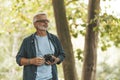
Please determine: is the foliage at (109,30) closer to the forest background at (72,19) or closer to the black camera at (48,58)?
the forest background at (72,19)

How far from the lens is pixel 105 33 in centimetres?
513

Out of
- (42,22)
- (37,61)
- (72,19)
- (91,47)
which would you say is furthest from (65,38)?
(37,61)

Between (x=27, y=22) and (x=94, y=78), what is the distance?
6.48ft

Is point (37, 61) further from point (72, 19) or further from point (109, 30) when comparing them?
point (72, 19)

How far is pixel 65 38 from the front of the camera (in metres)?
5.16

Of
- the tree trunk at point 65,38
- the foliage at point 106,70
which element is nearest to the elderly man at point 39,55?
the tree trunk at point 65,38

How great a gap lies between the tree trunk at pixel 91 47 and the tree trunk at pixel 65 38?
9.0 inches

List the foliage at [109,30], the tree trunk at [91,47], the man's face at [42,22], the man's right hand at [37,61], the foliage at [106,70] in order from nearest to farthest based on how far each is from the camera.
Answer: the man's right hand at [37,61] → the man's face at [42,22] → the foliage at [109,30] → the tree trunk at [91,47] → the foliage at [106,70]

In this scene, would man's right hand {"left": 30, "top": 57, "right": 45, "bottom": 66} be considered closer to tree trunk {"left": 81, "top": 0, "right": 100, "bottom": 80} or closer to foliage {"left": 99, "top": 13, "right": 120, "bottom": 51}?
foliage {"left": 99, "top": 13, "right": 120, "bottom": 51}

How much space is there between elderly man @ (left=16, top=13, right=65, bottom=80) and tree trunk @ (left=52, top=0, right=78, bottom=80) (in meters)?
1.37

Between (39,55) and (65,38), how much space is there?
5.03ft

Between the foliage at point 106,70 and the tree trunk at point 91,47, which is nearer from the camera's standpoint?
the tree trunk at point 91,47

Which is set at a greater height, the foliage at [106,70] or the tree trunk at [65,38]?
the tree trunk at [65,38]

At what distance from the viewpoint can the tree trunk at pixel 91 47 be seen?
5289mm
